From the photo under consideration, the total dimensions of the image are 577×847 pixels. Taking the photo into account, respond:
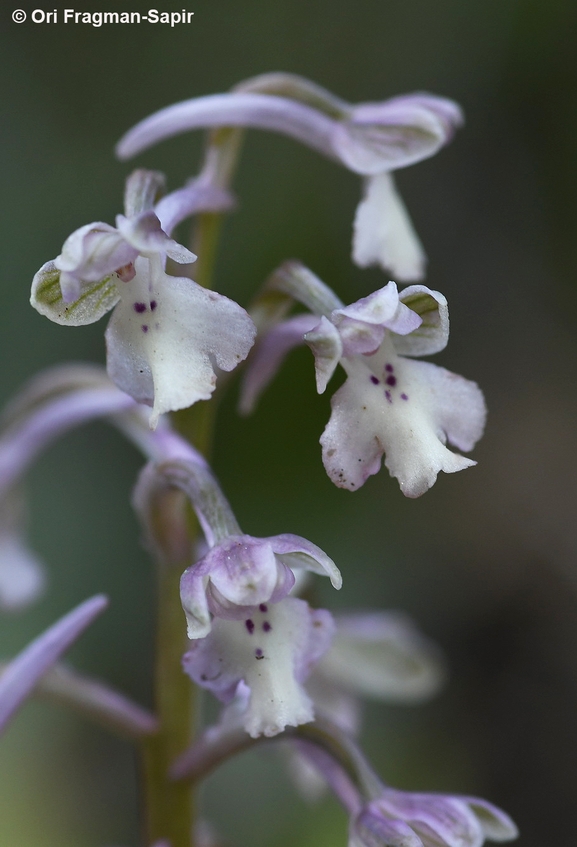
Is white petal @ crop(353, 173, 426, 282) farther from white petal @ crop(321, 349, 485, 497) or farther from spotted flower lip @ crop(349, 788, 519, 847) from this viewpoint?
spotted flower lip @ crop(349, 788, 519, 847)

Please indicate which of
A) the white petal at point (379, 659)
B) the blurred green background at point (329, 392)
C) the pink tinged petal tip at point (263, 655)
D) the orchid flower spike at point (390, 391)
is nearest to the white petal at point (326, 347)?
the orchid flower spike at point (390, 391)

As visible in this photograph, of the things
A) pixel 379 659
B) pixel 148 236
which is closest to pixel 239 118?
pixel 148 236

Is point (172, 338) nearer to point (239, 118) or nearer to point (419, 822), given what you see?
point (239, 118)

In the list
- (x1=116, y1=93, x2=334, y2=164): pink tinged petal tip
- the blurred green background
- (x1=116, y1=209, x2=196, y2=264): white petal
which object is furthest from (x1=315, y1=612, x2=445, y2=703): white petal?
the blurred green background

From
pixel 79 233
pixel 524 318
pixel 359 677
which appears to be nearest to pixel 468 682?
pixel 524 318

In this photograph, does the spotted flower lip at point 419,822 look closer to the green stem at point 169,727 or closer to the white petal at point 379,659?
the green stem at point 169,727
